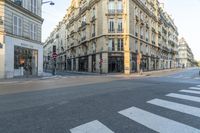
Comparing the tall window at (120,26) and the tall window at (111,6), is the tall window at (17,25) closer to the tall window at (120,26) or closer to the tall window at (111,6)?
the tall window at (120,26)

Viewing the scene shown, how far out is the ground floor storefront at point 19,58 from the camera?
25.8 meters

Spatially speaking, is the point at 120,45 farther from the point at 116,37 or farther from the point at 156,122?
the point at 156,122

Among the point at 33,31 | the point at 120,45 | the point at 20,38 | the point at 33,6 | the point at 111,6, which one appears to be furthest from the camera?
the point at 111,6

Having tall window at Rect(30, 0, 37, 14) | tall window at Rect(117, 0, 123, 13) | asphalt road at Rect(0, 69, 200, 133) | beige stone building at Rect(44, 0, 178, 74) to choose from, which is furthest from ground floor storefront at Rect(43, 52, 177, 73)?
asphalt road at Rect(0, 69, 200, 133)

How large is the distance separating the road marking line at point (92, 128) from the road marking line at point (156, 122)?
0.89 m

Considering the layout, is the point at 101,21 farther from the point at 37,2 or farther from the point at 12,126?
the point at 12,126

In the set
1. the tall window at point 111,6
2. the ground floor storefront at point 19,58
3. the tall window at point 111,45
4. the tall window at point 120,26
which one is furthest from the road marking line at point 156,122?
the tall window at point 111,6

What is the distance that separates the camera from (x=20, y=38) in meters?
28.5

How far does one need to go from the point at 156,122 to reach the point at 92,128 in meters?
1.43

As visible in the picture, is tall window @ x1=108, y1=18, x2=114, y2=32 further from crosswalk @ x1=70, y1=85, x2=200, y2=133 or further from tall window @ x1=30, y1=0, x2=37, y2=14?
crosswalk @ x1=70, y1=85, x2=200, y2=133

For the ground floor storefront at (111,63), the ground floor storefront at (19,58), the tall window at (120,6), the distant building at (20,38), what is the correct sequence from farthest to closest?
the tall window at (120,6)
the ground floor storefront at (111,63)
the ground floor storefront at (19,58)
the distant building at (20,38)

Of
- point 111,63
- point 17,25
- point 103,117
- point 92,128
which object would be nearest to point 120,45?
point 111,63

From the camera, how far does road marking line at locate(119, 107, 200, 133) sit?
5.01 metres

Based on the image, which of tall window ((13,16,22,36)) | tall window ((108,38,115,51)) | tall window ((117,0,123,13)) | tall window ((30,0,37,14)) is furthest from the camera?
tall window ((117,0,123,13))
